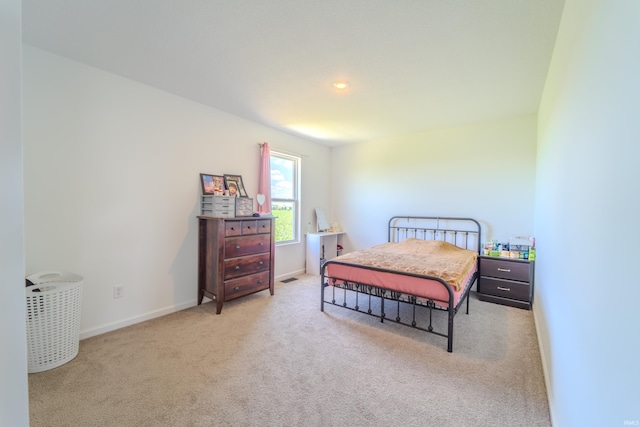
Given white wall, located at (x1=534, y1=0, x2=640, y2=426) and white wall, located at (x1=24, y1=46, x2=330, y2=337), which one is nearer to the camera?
white wall, located at (x1=534, y1=0, x2=640, y2=426)

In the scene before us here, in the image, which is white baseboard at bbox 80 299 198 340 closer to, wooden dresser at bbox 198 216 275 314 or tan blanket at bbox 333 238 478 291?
wooden dresser at bbox 198 216 275 314

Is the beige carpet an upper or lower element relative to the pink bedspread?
lower

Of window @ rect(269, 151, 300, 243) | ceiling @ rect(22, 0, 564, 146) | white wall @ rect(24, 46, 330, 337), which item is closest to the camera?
ceiling @ rect(22, 0, 564, 146)

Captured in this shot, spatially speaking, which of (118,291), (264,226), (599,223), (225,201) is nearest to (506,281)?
(599,223)

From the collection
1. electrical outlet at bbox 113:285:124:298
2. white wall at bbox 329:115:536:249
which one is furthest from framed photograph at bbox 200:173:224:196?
white wall at bbox 329:115:536:249

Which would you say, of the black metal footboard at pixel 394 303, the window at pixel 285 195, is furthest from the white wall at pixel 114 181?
the black metal footboard at pixel 394 303

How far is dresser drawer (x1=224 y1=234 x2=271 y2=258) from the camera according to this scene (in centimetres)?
312

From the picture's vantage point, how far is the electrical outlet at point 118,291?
264cm

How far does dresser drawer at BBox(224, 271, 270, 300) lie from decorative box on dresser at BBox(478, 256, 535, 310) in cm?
294

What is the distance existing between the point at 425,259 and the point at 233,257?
2.30m

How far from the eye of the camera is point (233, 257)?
3166 millimetres

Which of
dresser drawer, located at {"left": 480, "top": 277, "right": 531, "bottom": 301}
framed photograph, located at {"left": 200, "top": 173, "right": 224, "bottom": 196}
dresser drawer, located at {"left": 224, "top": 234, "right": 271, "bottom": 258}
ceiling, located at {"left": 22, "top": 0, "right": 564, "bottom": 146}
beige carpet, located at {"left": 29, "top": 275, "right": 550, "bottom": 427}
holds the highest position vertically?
ceiling, located at {"left": 22, "top": 0, "right": 564, "bottom": 146}

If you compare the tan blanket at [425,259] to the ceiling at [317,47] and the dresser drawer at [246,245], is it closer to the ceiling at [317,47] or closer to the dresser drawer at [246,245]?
the dresser drawer at [246,245]

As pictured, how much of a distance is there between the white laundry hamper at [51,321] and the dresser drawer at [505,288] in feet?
14.6
